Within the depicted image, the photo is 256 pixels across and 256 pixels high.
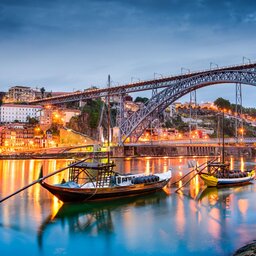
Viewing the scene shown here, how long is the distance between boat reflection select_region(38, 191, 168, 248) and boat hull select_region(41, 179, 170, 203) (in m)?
0.36

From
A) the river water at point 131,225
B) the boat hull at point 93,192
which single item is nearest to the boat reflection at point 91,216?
the river water at point 131,225

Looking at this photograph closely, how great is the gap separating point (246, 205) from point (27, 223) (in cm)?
1322

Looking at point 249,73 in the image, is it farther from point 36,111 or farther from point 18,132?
point 36,111

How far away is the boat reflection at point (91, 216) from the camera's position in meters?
17.2

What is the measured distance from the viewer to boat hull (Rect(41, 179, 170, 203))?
835 inches

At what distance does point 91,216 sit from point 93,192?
2.60 metres

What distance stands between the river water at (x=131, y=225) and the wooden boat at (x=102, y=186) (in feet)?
1.72

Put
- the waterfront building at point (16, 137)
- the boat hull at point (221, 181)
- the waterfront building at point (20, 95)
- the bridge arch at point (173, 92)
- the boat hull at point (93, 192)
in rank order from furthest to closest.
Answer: the waterfront building at point (20, 95) → the waterfront building at point (16, 137) → the bridge arch at point (173, 92) → the boat hull at point (221, 181) → the boat hull at point (93, 192)

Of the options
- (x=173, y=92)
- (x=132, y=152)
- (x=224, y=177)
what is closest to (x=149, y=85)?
(x=173, y=92)

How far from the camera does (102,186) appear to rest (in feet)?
74.7

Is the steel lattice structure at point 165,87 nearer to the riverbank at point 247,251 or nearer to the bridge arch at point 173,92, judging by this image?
the bridge arch at point 173,92

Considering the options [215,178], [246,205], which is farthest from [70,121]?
[246,205]

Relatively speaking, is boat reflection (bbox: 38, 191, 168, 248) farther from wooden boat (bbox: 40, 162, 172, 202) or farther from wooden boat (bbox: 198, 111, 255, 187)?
wooden boat (bbox: 198, 111, 255, 187)

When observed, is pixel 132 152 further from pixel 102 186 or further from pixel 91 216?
pixel 91 216
